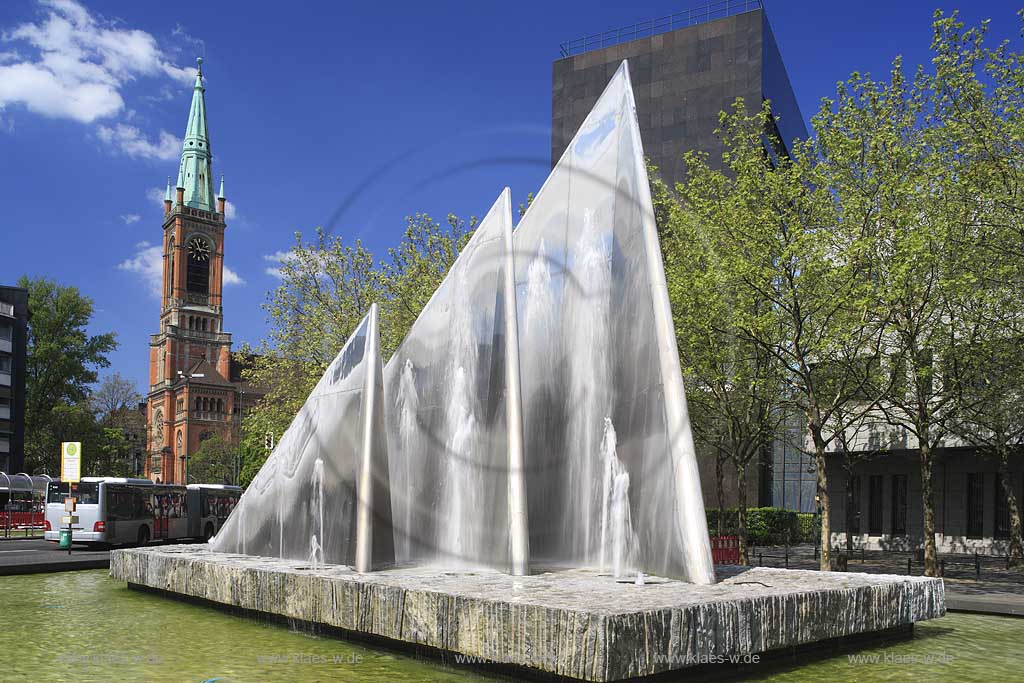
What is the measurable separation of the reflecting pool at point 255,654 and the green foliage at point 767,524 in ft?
96.6

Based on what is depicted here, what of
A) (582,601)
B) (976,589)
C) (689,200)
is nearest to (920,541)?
(976,589)

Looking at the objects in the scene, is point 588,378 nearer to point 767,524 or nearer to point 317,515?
point 317,515

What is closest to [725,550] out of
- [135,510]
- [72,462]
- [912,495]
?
[912,495]

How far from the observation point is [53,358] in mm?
78938

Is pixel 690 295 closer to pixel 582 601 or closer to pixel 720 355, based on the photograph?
pixel 720 355

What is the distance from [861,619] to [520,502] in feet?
17.7

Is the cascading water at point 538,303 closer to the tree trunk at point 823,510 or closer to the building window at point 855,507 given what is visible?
the tree trunk at point 823,510

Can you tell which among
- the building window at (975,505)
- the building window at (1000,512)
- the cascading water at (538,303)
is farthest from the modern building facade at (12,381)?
the cascading water at (538,303)

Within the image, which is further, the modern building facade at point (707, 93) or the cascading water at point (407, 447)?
the modern building facade at point (707, 93)

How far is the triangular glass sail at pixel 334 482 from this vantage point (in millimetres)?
16766

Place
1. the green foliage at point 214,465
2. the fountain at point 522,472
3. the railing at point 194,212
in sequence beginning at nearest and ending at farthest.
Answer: the fountain at point 522,472, the green foliage at point 214,465, the railing at point 194,212

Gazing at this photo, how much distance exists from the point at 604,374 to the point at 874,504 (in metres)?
33.5

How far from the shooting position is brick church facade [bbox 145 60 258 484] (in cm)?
13238

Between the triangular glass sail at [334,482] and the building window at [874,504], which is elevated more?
the triangular glass sail at [334,482]
